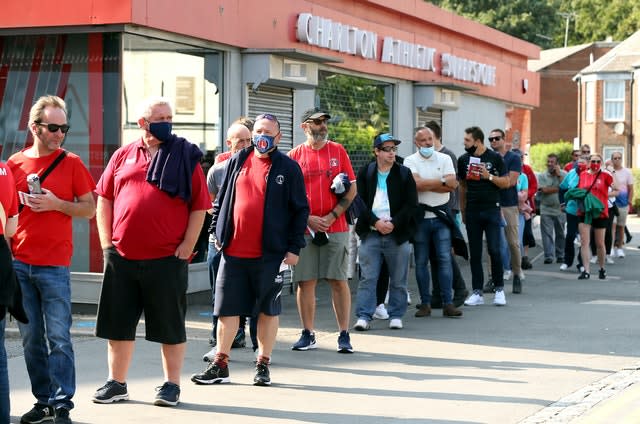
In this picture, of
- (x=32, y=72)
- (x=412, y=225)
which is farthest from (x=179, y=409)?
(x=32, y=72)

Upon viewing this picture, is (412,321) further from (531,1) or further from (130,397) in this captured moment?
(531,1)

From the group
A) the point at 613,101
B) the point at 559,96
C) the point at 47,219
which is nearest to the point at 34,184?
the point at 47,219

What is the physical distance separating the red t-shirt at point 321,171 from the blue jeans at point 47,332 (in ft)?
10.9

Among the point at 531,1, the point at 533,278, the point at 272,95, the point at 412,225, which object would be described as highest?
the point at 531,1

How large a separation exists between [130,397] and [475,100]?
17.5 m

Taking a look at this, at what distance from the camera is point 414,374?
966cm

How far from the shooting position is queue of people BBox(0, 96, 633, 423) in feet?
25.0

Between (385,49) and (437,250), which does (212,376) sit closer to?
(437,250)

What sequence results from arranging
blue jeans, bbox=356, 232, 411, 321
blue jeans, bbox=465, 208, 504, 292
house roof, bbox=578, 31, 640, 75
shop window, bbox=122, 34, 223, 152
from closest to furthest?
blue jeans, bbox=356, 232, 411, 321 → shop window, bbox=122, 34, 223, 152 → blue jeans, bbox=465, 208, 504, 292 → house roof, bbox=578, 31, 640, 75

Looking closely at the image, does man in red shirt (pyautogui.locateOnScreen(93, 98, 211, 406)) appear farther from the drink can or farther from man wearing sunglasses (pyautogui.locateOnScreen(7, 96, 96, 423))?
the drink can

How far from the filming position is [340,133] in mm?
18750

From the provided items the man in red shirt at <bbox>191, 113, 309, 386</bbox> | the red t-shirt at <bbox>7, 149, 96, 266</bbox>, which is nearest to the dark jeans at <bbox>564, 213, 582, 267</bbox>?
the man in red shirt at <bbox>191, 113, 309, 386</bbox>

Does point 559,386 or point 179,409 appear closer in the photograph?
point 179,409

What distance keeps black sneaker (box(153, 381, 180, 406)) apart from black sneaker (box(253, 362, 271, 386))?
96 centimetres
